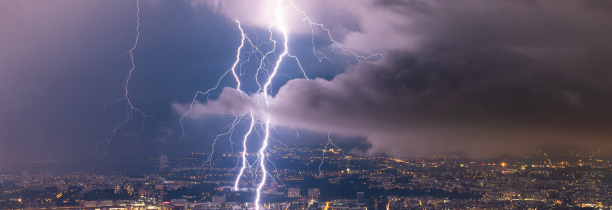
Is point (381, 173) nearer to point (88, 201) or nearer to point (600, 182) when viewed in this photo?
point (600, 182)

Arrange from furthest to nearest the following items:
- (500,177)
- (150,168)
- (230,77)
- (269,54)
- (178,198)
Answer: (150,168) < (500,177) < (178,198) < (230,77) < (269,54)

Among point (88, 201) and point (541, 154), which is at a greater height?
point (541, 154)

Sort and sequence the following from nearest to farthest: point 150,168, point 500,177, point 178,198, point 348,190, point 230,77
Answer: point 230,77 < point 178,198 < point 348,190 < point 500,177 < point 150,168

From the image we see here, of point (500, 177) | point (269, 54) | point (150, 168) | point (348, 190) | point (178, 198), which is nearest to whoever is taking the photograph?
point (269, 54)

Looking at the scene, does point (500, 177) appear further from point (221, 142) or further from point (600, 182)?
point (221, 142)

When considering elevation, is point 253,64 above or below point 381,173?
above

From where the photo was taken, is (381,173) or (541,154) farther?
(541,154)

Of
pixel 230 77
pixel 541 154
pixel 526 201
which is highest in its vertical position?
pixel 230 77

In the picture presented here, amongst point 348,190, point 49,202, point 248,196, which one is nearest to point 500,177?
point 348,190

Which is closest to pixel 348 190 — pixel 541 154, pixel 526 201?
pixel 526 201
